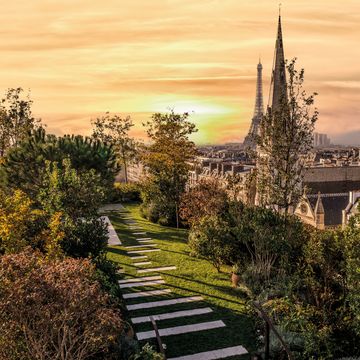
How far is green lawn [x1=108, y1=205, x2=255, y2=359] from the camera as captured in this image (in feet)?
46.3

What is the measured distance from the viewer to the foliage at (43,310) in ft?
26.5

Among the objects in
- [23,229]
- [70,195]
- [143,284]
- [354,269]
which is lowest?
[143,284]

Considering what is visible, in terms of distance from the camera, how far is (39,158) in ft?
96.0

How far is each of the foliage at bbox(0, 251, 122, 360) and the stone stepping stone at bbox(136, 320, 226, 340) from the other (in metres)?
5.51

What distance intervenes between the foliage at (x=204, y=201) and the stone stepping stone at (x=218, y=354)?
39.4ft

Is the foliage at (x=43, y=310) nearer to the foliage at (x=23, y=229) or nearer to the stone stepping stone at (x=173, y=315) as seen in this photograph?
the foliage at (x=23, y=229)

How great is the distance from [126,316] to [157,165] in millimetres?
24926

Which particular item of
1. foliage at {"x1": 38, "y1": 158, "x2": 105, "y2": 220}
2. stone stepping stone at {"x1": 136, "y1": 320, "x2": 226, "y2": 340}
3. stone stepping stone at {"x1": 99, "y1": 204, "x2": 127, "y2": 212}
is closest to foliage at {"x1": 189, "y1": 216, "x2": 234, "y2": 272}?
stone stepping stone at {"x1": 136, "y1": 320, "x2": 226, "y2": 340}

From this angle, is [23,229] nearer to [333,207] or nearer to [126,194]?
[126,194]

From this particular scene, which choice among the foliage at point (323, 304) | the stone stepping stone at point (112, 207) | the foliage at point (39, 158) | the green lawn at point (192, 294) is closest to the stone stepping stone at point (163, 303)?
the green lawn at point (192, 294)

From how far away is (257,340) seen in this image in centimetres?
1402

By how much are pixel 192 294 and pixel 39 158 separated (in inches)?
668

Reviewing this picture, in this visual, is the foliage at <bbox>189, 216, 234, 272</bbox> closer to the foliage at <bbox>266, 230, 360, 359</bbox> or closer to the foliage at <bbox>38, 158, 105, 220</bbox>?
the foliage at <bbox>266, 230, 360, 359</bbox>

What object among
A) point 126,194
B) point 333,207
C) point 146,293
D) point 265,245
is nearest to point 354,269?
point 265,245
